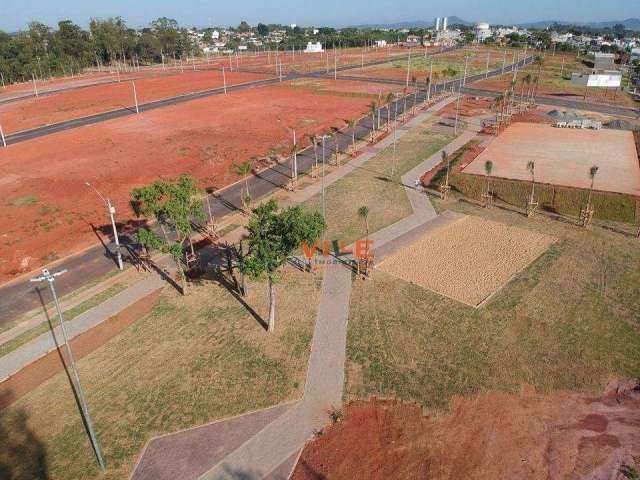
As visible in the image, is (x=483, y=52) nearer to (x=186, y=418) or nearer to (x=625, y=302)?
(x=625, y=302)

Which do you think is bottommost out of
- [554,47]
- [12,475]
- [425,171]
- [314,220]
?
[12,475]

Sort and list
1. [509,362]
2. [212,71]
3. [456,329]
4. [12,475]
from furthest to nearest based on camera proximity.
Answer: [212,71] < [456,329] < [509,362] < [12,475]

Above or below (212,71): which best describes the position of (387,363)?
below

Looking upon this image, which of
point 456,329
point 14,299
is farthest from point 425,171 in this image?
point 14,299

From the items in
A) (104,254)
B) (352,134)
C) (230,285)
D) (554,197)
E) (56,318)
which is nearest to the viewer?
(56,318)

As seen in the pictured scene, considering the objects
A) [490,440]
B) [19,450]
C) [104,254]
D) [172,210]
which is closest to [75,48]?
[104,254]

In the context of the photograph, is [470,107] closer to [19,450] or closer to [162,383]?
[162,383]

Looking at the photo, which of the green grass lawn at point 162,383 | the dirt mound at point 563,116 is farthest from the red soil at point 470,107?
the green grass lawn at point 162,383
